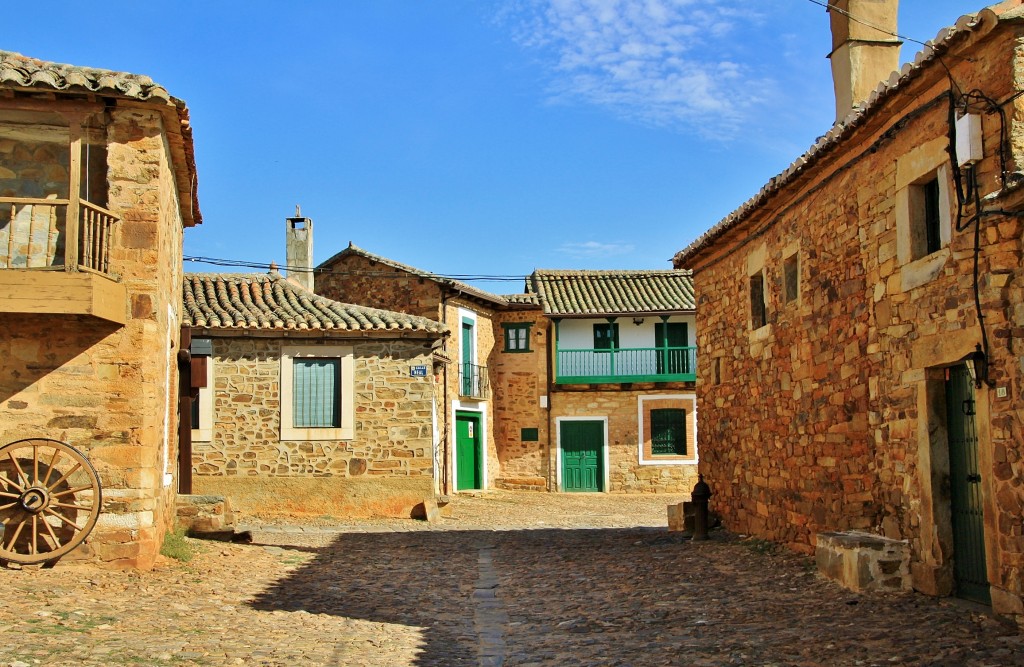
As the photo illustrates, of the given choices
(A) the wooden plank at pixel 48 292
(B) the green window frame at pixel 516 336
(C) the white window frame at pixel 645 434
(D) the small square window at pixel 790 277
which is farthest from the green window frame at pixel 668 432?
(A) the wooden plank at pixel 48 292

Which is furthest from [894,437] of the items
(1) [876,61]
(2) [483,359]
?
(2) [483,359]

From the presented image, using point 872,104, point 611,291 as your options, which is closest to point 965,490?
point 872,104

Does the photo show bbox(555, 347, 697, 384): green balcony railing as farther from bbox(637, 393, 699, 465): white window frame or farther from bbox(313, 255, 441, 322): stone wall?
bbox(313, 255, 441, 322): stone wall

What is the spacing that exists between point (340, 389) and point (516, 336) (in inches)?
446

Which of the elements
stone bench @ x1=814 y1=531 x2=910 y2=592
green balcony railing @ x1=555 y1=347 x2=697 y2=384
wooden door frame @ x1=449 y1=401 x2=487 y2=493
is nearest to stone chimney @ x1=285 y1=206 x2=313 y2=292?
wooden door frame @ x1=449 y1=401 x2=487 y2=493

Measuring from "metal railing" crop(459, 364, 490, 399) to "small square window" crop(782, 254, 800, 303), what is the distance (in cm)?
1549

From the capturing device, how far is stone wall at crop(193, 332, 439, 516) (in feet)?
57.0

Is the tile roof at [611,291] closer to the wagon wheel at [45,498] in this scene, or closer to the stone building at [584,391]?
the stone building at [584,391]

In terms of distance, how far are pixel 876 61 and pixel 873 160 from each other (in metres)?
3.49

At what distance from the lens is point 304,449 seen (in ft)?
57.6

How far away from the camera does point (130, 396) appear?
955cm

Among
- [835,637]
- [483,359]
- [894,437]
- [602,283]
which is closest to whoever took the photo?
[835,637]

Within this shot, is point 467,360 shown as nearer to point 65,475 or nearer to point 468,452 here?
point 468,452

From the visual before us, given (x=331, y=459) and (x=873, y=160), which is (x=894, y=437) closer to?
(x=873, y=160)
